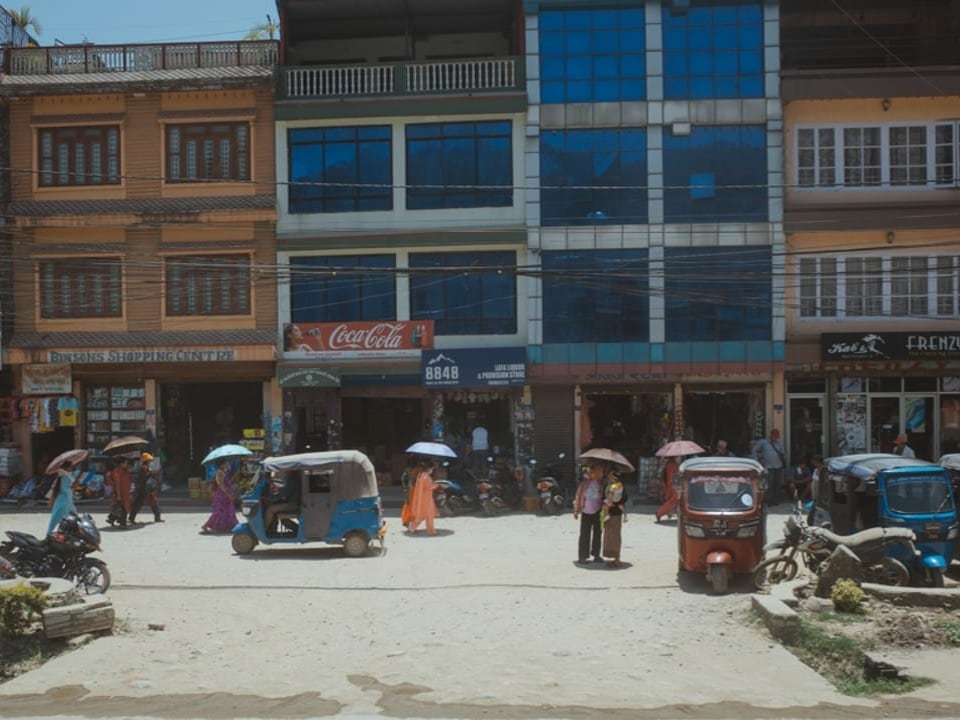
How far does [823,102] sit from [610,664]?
19627mm

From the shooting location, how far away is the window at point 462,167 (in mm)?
25375

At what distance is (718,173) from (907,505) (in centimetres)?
1330

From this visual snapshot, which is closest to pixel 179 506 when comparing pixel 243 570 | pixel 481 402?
pixel 481 402

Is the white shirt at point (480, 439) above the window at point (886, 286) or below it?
below

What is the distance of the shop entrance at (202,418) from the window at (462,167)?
7.17 metres

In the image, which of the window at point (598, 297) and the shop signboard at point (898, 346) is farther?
the window at point (598, 297)

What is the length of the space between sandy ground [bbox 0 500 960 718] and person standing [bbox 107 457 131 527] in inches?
156

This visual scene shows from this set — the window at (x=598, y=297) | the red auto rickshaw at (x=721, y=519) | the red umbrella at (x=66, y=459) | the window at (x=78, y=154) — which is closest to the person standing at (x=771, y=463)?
the window at (x=598, y=297)

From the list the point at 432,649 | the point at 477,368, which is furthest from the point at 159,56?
the point at 432,649

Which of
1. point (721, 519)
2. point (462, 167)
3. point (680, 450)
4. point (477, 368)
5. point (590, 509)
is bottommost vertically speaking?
point (590, 509)

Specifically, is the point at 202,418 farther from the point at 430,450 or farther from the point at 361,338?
the point at 430,450

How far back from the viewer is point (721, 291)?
24.8 metres

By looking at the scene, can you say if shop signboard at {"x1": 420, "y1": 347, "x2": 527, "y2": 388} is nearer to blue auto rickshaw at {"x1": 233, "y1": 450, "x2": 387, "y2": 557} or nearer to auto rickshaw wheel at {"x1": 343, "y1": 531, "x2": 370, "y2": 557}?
blue auto rickshaw at {"x1": 233, "y1": 450, "x2": 387, "y2": 557}

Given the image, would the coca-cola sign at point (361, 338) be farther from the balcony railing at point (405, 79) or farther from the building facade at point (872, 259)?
the building facade at point (872, 259)
